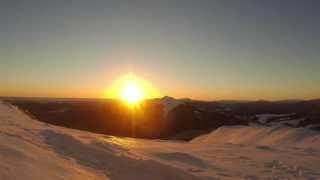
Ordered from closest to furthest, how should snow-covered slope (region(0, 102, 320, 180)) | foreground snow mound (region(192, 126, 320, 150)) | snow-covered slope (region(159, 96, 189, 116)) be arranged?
snow-covered slope (region(0, 102, 320, 180)) → foreground snow mound (region(192, 126, 320, 150)) → snow-covered slope (region(159, 96, 189, 116))

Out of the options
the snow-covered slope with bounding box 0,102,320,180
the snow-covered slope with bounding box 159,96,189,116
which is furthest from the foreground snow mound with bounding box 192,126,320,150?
the snow-covered slope with bounding box 159,96,189,116

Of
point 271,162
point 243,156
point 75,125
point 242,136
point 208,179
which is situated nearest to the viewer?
point 208,179

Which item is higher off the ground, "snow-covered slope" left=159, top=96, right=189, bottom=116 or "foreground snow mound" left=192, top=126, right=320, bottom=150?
"snow-covered slope" left=159, top=96, right=189, bottom=116

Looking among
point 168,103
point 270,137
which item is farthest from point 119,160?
point 168,103

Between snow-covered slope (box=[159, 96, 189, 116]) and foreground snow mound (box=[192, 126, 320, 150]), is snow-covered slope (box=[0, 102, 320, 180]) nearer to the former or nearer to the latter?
foreground snow mound (box=[192, 126, 320, 150])

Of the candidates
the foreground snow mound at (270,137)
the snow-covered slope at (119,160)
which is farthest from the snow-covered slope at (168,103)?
the snow-covered slope at (119,160)

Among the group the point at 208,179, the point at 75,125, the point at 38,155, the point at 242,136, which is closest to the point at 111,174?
the point at 38,155

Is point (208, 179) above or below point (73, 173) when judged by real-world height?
below

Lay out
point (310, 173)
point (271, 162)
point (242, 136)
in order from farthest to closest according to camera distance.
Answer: point (242, 136), point (271, 162), point (310, 173)

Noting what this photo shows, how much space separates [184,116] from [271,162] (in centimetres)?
3526

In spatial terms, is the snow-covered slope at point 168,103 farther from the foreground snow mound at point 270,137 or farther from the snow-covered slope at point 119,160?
the snow-covered slope at point 119,160

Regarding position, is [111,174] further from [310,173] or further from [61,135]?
[310,173]

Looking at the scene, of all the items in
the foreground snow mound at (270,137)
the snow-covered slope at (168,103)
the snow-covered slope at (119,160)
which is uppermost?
the snow-covered slope at (168,103)

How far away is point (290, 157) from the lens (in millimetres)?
14562
